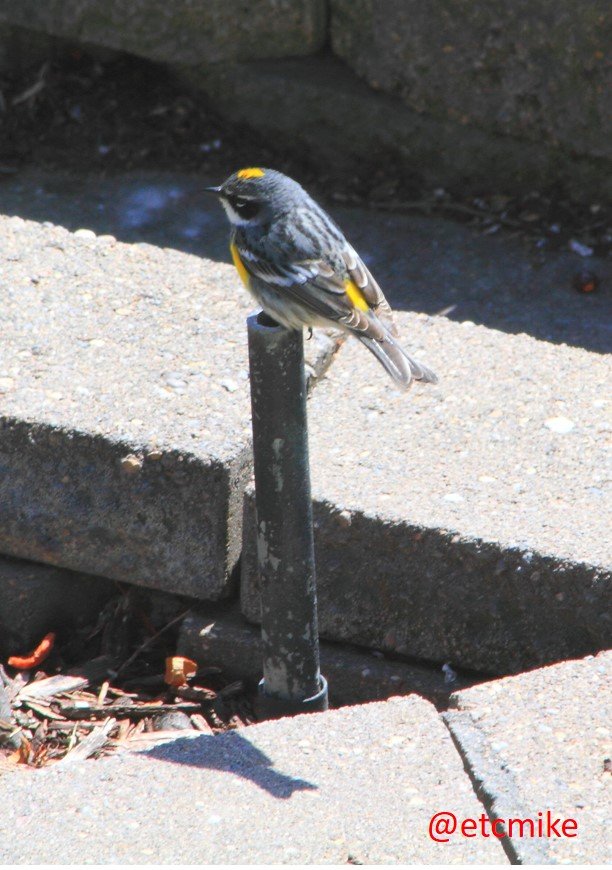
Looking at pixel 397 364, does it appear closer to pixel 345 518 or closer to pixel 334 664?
pixel 345 518

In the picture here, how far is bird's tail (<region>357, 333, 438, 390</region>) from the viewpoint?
317cm

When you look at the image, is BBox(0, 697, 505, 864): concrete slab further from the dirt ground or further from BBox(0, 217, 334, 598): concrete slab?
the dirt ground

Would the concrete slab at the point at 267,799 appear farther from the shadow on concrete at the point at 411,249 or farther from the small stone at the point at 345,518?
the shadow on concrete at the point at 411,249

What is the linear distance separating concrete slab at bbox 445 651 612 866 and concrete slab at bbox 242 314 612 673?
0.26m

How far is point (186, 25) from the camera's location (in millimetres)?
5809

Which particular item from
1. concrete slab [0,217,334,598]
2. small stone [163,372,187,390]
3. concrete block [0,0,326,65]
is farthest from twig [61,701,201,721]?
concrete block [0,0,326,65]

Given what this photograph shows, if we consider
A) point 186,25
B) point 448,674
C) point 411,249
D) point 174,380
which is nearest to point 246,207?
point 174,380

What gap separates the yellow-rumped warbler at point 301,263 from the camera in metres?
3.23

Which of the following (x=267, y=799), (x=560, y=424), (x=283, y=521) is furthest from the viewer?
(x=560, y=424)

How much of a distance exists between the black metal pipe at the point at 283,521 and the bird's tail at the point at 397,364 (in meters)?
0.48

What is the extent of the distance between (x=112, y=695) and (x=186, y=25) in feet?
11.4

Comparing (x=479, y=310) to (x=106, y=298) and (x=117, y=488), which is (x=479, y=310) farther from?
(x=117, y=488)

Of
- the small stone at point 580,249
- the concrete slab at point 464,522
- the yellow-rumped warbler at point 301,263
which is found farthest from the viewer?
the small stone at point 580,249

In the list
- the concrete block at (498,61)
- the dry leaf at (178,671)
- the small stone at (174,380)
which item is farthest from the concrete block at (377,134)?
the dry leaf at (178,671)
